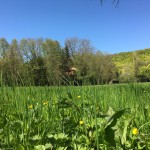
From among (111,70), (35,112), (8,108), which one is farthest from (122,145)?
(111,70)

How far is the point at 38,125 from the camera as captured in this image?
4.39ft

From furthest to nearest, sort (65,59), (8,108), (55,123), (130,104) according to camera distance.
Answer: (65,59), (130,104), (8,108), (55,123)

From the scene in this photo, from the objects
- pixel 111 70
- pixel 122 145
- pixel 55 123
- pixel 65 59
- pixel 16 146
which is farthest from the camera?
pixel 111 70

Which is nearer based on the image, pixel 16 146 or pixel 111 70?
pixel 16 146

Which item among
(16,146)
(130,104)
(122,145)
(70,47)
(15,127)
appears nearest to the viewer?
(16,146)

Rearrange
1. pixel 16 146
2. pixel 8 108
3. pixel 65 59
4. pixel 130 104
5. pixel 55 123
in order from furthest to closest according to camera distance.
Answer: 1. pixel 65 59
2. pixel 130 104
3. pixel 8 108
4. pixel 55 123
5. pixel 16 146

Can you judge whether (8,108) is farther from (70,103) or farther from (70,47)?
(70,47)

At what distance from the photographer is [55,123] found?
1.50 m

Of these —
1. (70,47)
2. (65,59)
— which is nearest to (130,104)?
(65,59)

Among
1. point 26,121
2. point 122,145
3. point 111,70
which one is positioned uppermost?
point 111,70

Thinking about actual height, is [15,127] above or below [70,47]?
below

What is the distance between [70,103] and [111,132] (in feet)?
1.61

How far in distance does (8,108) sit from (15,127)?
1.53 ft

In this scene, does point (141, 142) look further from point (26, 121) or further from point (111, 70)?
point (111, 70)
